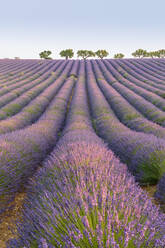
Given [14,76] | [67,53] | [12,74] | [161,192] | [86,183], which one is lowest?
[161,192]

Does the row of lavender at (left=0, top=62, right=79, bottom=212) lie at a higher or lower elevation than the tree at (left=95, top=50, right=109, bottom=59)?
lower

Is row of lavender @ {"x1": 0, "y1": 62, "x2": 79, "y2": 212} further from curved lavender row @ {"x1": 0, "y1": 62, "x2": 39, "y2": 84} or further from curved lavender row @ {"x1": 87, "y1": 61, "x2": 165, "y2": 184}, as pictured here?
curved lavender row @ {"x1": 0, "y1": 62, "x2": 39, "y2": 84}

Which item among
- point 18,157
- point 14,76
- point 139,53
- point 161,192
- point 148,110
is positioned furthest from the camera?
point 139,53

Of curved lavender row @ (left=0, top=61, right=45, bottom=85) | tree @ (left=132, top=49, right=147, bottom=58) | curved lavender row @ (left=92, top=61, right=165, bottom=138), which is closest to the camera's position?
curved lavender row @ (left=92, top=61, right=165, bottom=138)

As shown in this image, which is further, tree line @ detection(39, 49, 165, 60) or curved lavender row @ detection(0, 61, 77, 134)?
tree line @ detection(39, 49, 165, 60)

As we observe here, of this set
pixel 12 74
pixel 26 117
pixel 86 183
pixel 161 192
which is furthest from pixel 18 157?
pixel 12 74

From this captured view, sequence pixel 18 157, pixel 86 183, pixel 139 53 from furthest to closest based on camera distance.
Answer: pixel 139 53 < pixel 18 157 < pixel 86 183

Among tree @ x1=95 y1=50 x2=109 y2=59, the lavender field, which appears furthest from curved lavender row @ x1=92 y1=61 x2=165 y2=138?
tree @ x1=95 y1=50 x2=109 y2=59

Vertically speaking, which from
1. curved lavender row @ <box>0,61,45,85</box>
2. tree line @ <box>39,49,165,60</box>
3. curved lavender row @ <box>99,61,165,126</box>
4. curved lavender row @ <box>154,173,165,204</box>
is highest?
tree line @ <box>39,49,165,60</box>

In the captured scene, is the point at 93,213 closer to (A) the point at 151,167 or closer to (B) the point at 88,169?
(B) the point at 88,169

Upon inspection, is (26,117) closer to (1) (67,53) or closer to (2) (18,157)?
(2) (18,157)

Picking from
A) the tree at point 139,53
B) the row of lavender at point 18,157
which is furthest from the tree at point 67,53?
the row of lavender at point 18,157

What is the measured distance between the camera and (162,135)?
18.7 ft

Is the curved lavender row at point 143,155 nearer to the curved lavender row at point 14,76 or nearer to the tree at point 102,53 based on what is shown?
the curved lavender row at point 14,76
